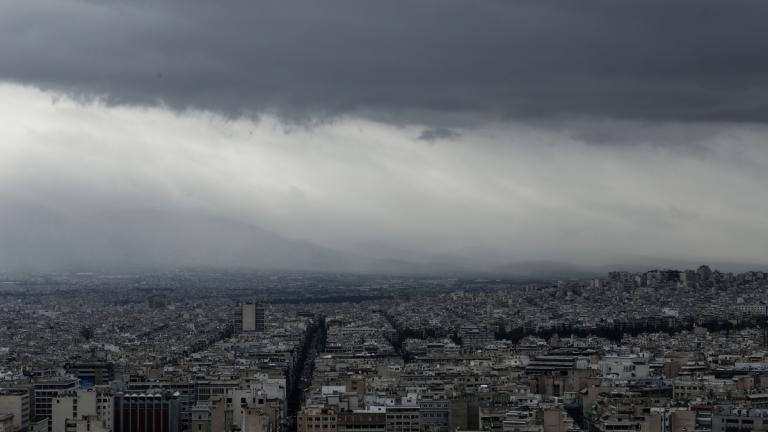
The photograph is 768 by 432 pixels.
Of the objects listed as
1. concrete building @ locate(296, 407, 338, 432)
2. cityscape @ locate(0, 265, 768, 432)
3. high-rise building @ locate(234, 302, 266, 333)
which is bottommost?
concrete building @ locate(296, 407, 338, 432)

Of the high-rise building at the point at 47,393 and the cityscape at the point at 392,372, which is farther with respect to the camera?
the high-rise building at the point at 47,393

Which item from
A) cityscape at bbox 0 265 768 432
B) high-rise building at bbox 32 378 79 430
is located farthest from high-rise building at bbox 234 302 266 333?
high-rise building at bbox 32 378 79 430

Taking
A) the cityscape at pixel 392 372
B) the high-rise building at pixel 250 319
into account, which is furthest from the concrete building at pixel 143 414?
the high-rise building at pixel 250 319

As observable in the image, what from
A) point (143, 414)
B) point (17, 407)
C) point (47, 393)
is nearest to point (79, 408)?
point (143, 414)

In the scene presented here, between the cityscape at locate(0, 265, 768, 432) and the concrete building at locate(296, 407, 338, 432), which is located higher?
the cityscape at locate(0, 265, 768, 432)

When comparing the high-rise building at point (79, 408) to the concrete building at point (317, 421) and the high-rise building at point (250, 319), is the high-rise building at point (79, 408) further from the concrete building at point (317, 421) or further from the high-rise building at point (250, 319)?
the high-rise building at point (250, 319)

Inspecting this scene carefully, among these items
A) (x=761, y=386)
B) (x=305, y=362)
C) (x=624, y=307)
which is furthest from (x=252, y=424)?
(x=624, y=307)

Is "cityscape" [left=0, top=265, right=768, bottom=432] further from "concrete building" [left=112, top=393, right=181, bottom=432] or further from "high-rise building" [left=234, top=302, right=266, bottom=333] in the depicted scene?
"high-rise building" [left=234, top=302, right=266, bottom=333]

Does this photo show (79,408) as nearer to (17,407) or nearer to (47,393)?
(17,407)

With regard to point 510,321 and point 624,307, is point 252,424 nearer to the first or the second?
point 510,321
